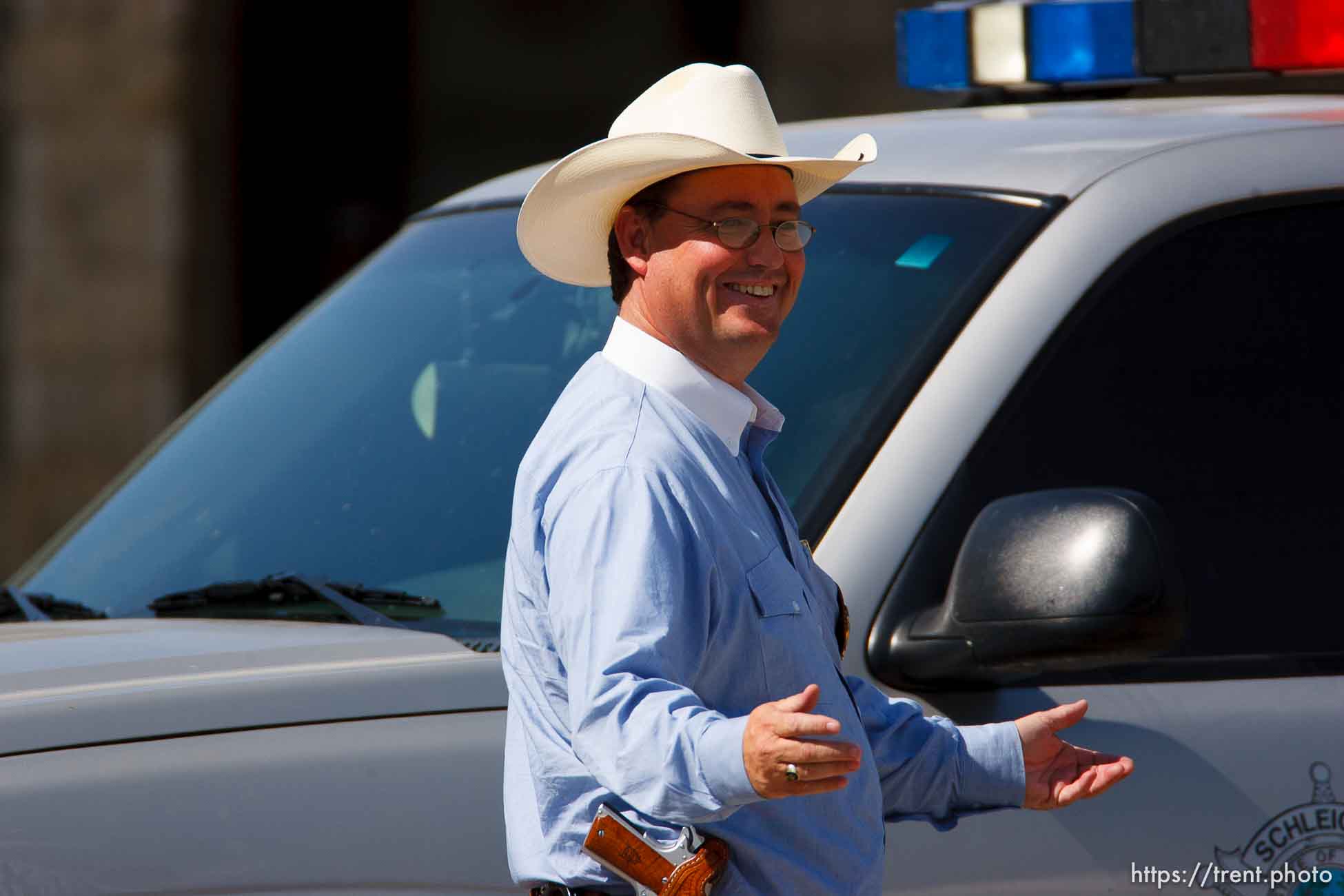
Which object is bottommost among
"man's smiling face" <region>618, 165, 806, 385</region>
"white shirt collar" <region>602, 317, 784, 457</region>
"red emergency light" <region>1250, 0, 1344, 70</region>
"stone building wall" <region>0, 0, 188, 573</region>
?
"stone building wall" <region>0, 0, 188, 573</region>

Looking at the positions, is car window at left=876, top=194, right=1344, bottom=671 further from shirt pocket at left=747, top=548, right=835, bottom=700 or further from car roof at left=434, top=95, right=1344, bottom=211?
shirt pocket at left=747, top=548, right=835, bottom=700

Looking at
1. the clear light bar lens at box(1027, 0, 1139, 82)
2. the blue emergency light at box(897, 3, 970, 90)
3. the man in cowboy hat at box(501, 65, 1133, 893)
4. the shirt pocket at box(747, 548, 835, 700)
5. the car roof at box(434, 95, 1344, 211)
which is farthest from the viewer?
the blue emergency light at box(897, 3, 970, 90)

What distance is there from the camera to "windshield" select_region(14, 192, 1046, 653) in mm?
2594

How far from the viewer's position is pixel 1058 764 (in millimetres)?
2168

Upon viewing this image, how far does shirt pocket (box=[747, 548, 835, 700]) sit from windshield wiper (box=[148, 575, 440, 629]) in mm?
735

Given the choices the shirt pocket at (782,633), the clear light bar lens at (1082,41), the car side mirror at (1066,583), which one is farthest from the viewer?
the clear light bar lens at (1082,41)

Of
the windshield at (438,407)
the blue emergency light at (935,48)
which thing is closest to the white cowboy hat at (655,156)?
the windshield at (438,407)

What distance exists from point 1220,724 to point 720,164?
3.15ft

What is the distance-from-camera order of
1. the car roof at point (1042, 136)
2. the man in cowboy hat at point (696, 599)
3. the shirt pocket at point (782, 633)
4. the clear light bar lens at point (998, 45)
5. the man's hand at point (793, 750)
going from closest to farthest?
the man's hand at point (793, 750) < the man in cowboy hat at point (696, 599) < the shirt pocket at point (782, 633) < the car roof at point (1042, 136) < the clear light bar lens at point (998, 45)

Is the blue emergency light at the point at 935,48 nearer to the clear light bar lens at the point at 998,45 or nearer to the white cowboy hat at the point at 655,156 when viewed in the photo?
the clear light bar lens at the point at 998,45

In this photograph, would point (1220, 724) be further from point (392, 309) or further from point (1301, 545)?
point (392, 309)

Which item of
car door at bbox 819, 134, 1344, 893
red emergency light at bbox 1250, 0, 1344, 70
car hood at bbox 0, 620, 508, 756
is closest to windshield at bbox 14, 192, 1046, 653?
car door at bbox 819, 134, 1344, 893

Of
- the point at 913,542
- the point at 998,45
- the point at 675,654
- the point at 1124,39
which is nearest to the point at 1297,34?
the point at 1124,39

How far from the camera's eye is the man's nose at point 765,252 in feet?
6.86
